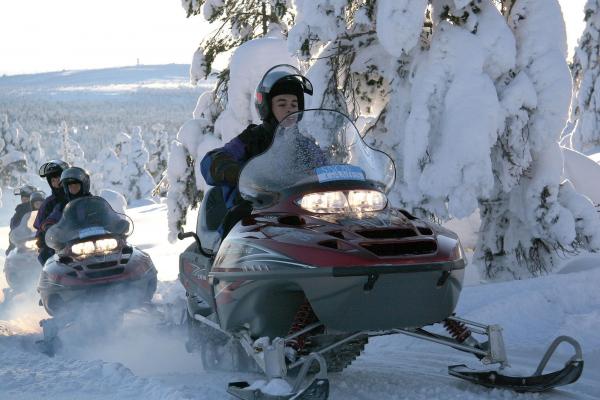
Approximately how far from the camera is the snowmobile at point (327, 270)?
394cm

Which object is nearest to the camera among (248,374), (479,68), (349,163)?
(349,163)

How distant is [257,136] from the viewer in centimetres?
549

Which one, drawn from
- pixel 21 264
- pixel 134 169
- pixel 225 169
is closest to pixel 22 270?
pixel 21 264

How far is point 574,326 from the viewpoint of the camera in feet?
20.3

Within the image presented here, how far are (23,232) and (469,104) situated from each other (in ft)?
25.3

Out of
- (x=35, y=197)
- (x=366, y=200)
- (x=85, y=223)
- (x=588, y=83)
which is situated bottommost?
(x=35, y=197)

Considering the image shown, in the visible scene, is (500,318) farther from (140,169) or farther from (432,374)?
(140,169)

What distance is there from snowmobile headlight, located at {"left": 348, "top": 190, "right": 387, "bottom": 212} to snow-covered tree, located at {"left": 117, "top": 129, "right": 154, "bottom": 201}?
6259 centimetres

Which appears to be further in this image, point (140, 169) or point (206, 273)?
point (140, 169)

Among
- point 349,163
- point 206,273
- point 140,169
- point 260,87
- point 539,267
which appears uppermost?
point 260,87

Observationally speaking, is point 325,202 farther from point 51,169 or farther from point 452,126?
point 51,169

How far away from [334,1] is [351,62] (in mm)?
1500

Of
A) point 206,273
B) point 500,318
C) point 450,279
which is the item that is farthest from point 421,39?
point 450,279

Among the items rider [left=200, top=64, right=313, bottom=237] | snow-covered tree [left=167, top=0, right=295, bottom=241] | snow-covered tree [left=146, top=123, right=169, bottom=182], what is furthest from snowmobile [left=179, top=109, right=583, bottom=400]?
snow-covered tree [left=146, top=123, right=169, bottom=182]
